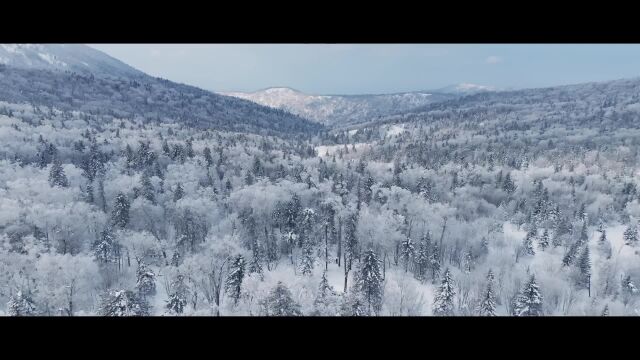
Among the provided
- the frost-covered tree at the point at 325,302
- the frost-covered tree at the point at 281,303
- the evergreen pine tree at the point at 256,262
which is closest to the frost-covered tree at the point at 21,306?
the frost-covered tree at the point at 281,303

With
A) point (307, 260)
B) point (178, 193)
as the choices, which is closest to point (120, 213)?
point (178, 193)

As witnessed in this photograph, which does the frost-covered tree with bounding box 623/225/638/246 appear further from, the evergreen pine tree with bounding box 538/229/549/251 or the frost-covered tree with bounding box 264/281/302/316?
the frost-covered tree with bounding box 264/281/302/316

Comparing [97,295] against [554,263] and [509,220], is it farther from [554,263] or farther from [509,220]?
[509,220]

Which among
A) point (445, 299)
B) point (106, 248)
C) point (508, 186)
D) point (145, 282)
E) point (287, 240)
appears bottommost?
point (445, 299)

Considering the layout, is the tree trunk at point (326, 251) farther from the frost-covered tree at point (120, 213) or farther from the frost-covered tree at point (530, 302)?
the frost-covered tree at point (120, 213)

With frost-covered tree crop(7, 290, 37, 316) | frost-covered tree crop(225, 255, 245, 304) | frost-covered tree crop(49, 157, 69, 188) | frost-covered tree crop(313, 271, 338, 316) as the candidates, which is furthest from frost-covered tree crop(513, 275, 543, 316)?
frost-covered tree crop(49, 157, 69, 188)

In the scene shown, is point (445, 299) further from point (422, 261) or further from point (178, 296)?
point (178, 296)

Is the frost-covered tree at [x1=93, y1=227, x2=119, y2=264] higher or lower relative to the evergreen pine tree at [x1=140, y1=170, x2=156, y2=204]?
lower
